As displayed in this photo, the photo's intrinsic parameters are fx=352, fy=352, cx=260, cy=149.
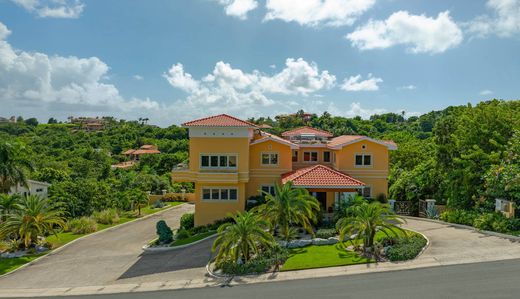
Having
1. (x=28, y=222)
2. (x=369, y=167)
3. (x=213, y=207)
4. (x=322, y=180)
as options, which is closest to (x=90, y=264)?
(x=28, y=222)

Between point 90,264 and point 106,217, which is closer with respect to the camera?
point 90,264

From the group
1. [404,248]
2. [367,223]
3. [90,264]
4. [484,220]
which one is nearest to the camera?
[404,248]

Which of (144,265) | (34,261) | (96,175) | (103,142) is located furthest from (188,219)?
(103,142)

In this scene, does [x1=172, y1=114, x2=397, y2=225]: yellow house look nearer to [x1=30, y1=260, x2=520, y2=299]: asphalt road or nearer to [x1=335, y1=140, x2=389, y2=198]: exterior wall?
[x1=335, y1=140, x2=389, y2=198]: exterior wall

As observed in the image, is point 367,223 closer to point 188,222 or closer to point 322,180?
point 322,180

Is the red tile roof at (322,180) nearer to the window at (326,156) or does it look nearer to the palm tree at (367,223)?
the palm tree at (367,223)

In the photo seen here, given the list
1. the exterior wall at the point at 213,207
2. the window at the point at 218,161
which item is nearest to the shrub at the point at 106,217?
the exterior wall at the point at 213,207
